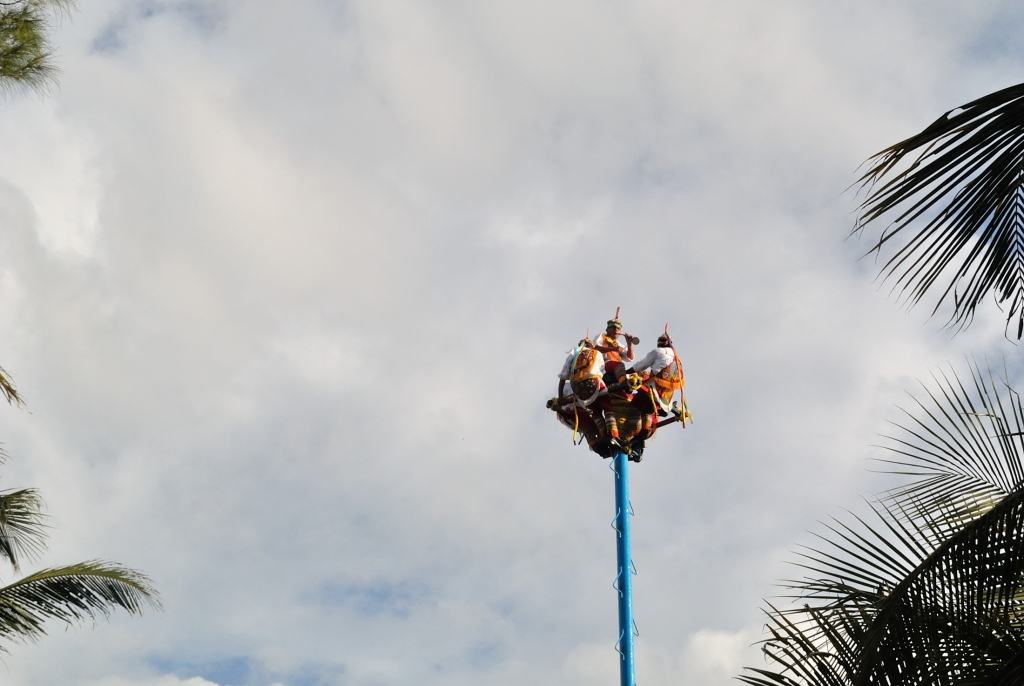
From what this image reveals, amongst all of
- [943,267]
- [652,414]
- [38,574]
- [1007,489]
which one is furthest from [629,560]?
[943,267]

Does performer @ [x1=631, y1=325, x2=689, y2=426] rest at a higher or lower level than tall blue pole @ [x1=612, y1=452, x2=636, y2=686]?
higher

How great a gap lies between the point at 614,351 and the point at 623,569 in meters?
4.32

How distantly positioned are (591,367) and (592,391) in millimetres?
462

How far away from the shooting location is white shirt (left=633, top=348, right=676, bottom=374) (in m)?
21.3

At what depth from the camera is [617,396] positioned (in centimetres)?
2116

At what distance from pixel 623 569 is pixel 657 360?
4.08m

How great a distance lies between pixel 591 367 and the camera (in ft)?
69.3

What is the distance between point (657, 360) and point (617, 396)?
1.06 meters

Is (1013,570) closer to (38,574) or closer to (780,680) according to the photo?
(780,680)

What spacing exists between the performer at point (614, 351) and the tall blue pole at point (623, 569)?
1536 mm

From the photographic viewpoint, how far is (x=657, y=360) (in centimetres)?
2131

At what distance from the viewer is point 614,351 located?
2175 cm

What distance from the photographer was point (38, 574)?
11.0 m

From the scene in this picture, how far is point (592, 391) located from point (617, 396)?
0.51 metres
